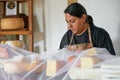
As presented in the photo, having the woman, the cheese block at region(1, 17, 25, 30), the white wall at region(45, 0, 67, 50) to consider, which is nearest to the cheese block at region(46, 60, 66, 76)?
the woman

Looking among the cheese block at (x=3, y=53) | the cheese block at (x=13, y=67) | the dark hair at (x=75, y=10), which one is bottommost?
the cheese block at (x=13, y=67)

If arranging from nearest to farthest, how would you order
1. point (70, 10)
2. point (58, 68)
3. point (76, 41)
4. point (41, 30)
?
point (58, 68)
point (70, 10)
point (76, 41)
point (41, 30)

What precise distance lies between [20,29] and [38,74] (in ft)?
3.60

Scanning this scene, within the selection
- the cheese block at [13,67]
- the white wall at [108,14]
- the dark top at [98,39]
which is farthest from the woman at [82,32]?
the cheese block at [13,67]

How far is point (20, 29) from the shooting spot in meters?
1.81

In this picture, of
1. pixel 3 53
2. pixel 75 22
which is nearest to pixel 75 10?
pixel 75 22

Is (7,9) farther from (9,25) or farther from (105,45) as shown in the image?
(105,45)

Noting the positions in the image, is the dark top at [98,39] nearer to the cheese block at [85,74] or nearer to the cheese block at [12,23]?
the cheese block at [12,23]

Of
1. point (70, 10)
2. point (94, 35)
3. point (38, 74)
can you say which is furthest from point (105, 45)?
point (38, 74)

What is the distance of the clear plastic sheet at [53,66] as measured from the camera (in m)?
0.68

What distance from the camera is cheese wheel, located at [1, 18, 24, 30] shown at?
1.76 m

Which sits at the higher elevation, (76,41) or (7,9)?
(7,9)

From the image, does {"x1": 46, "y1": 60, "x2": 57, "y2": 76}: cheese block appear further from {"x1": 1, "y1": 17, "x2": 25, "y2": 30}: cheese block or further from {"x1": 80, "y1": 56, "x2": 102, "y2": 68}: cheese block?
{"x1": 1, "y1": 17, "x2": 25, "y2": 30}: cheese block

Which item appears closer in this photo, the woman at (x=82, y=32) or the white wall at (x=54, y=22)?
the woman at (x=82, y=32)
